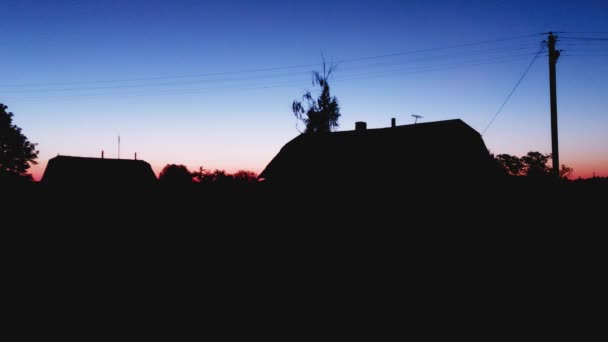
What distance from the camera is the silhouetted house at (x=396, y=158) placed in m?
20.5

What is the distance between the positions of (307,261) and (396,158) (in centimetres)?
1247

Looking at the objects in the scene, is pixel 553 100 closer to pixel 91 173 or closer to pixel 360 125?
pixel 360 125

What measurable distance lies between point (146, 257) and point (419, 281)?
A: 8.47 meters

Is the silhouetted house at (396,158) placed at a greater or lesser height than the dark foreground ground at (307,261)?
greater

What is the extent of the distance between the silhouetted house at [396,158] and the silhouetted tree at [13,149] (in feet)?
134

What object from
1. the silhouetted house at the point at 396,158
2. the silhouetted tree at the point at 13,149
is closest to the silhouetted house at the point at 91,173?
the silhouetted house at the point at 396,158

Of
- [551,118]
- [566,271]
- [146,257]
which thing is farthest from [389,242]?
[551,118]

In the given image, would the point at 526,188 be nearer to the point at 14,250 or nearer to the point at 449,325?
the point at 449,325

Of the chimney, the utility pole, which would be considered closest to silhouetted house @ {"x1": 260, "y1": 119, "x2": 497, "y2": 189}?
the chimney

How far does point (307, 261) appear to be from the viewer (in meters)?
11.1

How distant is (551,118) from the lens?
17.9 m

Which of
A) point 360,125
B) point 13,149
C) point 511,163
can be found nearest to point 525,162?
point 511,163

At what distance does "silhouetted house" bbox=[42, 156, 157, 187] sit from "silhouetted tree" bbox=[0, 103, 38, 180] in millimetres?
23316

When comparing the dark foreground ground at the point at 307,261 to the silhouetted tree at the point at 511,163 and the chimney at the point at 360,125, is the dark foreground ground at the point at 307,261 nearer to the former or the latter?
the chimney at the point at 360,125
